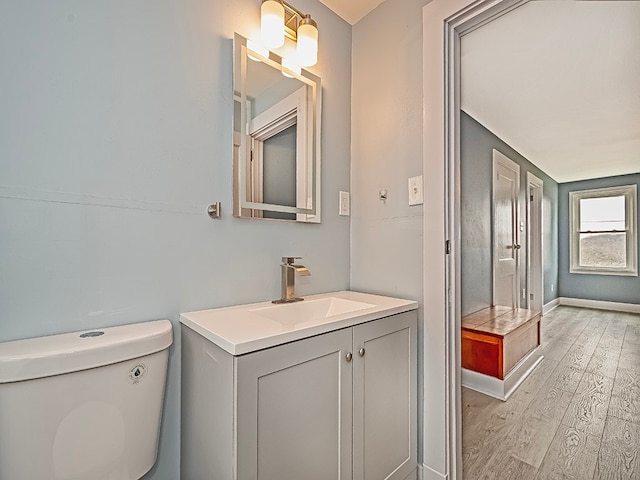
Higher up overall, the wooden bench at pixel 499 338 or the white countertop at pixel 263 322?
the white countertop at pixel 263 322

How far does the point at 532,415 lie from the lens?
1611 mm

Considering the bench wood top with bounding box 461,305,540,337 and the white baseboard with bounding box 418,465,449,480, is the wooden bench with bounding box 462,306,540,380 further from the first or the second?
the white baseboard with bounding box 418,465,449,480

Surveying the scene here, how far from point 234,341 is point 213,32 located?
3.84ft

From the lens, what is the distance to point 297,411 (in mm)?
795

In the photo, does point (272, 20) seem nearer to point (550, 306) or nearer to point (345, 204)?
point (345, 204)

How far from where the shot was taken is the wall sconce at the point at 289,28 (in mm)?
1188

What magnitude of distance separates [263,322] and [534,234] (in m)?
1.54

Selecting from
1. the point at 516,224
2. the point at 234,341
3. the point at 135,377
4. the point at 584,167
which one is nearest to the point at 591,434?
the point at 516,224

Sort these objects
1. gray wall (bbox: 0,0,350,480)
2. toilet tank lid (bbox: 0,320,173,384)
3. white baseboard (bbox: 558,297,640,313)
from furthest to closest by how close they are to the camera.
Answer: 1. white baseboard (bbox: 558,297,640,313)
2. gray wall (bbox: 0,0,350,480)
3. toilet tank lid (bbox: 0,320,173,384)

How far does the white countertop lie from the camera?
0.72 metres

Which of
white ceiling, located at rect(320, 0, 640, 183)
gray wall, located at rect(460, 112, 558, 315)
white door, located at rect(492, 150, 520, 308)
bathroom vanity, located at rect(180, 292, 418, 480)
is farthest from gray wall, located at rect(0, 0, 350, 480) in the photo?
white door, located at rect(492, 150, 520, 308)

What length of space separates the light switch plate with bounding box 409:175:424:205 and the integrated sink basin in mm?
508

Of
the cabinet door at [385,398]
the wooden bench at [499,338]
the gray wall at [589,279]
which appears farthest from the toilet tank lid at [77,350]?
the gray wall at [589,279]

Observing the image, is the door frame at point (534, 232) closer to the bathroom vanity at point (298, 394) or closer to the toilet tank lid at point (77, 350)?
the bathroom vanity at point (298, 394)
